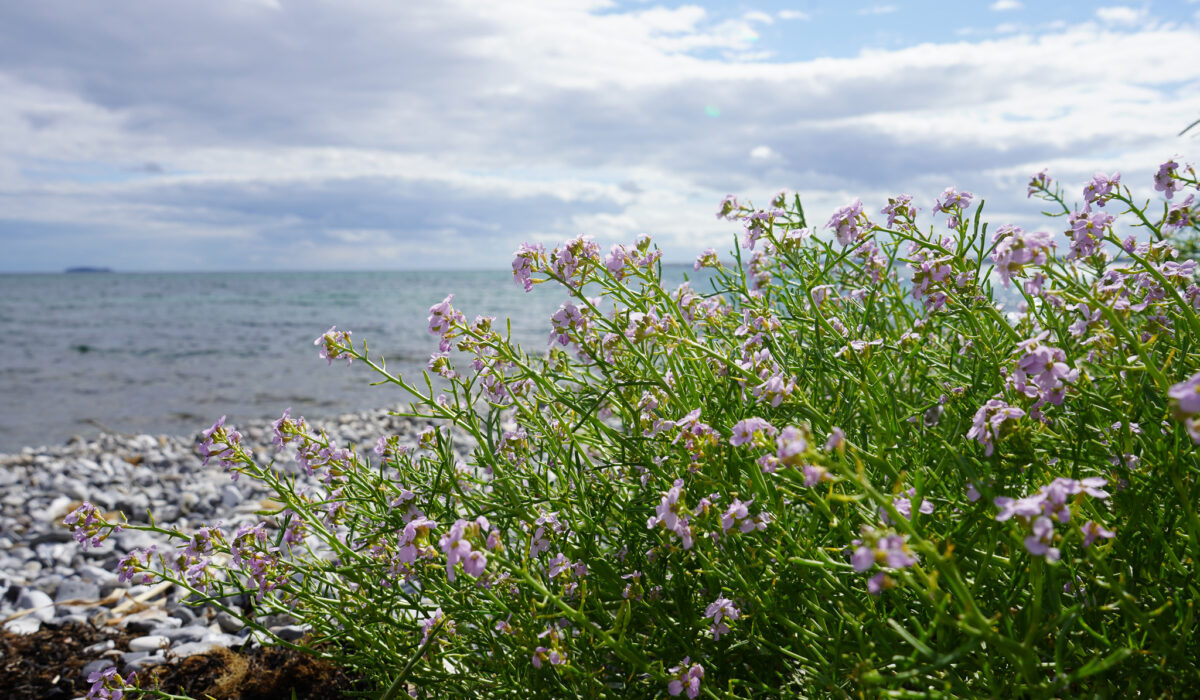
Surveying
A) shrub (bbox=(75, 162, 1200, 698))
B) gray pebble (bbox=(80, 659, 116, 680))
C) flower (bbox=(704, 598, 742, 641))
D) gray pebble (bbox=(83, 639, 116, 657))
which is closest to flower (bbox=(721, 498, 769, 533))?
shrub (bbox=(75, 162, 1200, 698))

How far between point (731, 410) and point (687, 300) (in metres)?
0.61

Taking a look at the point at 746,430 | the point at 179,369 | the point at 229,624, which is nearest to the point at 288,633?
the point at 229,624

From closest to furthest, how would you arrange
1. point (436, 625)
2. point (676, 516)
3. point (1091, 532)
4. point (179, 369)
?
point (1091, 532) → point (676, 516) → point (436, 625) → point (179, 369)

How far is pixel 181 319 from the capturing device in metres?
31.5

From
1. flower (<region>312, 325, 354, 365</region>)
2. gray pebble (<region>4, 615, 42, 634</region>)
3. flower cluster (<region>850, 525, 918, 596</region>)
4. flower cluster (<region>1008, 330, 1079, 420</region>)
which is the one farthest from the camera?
gray pebble (<region>4, 615, 42, 634</region>)

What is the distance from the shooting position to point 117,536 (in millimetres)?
6121

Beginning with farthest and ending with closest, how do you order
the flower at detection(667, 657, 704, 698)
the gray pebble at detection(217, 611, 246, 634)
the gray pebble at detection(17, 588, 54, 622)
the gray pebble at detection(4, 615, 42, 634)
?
the gray pebble at detection(17, 588, 54, 622)
the gray pebble at detection(4, 615, 42, 634)
the gray pebble at detection(217, 611, 246, 634)
the flower at detection(667, 657, 704, 698)

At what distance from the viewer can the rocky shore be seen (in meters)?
3.87

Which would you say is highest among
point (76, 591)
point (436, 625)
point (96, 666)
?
point (436, 625)

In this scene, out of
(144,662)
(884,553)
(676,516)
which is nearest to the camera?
(884,553)

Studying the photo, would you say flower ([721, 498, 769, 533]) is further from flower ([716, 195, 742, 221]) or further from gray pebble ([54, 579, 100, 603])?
gray pebble ([54, 579, 100, 603])

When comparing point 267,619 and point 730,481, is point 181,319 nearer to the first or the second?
point 267,619

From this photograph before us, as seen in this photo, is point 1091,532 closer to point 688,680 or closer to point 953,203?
point 688,680

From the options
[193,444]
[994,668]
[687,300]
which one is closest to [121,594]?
[687,300]
